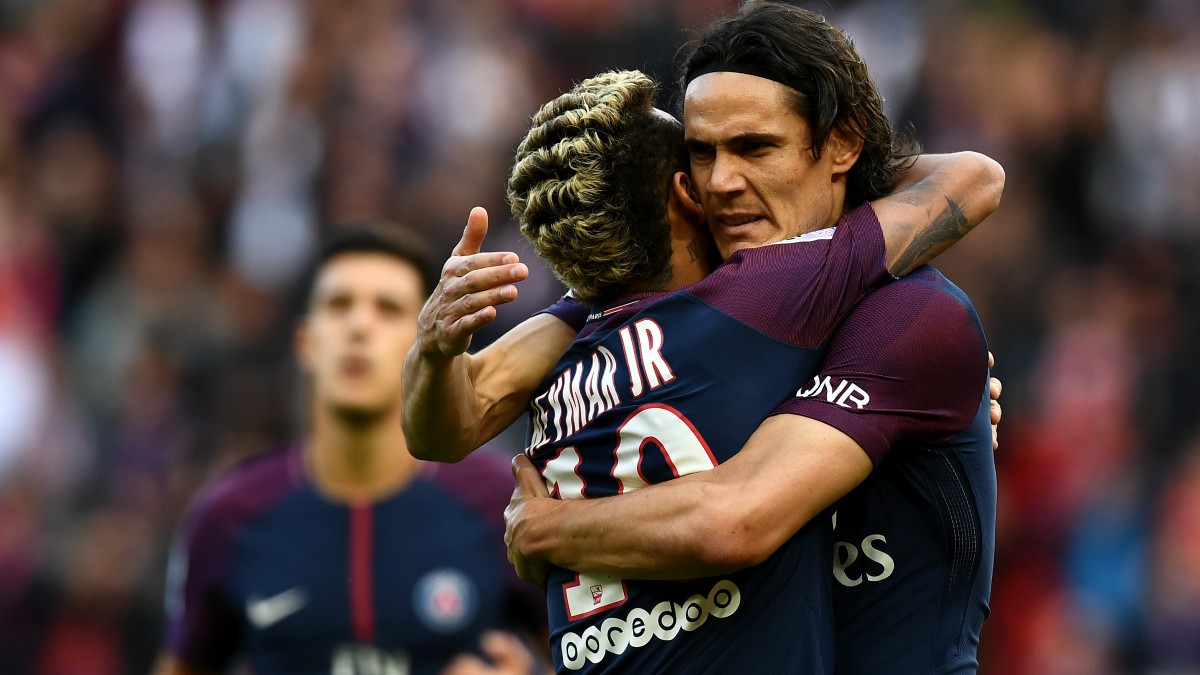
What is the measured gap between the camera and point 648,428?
130 inches

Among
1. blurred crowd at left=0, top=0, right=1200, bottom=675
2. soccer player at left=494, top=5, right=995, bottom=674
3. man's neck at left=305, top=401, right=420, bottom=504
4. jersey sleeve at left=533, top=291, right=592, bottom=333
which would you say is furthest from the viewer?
blurred crowd at left=0, top=0, right=1200, bottom=675

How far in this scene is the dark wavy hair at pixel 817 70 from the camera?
11.5ft

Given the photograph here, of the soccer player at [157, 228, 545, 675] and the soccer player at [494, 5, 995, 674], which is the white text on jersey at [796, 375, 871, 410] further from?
the soccer player at [157, 228, 545, 675]

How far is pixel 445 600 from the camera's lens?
5414mm

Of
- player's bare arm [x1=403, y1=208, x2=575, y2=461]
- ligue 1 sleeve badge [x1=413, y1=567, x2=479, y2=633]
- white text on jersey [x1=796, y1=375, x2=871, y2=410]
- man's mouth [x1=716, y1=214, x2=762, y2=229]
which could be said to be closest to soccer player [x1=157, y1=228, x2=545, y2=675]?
ligue 1 sleeve badge [x1=413, y1=567, x2=479, y2=633]

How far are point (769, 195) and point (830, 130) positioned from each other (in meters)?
0.21

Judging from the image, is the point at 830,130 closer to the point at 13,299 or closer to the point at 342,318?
the point at 342,318

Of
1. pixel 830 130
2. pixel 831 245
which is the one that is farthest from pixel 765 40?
pixel 831 245

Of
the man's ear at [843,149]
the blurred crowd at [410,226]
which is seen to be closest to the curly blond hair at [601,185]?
the man's ear at [843,149]

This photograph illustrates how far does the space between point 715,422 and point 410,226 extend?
24.2 feet

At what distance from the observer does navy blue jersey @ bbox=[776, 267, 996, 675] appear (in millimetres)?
3279

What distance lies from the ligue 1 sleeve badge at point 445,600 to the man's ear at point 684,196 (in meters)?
2.23

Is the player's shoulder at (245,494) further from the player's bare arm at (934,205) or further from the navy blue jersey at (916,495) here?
the player's bare arm at (934,205)

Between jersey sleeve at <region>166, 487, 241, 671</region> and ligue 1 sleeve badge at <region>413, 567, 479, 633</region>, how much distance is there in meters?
0.64
